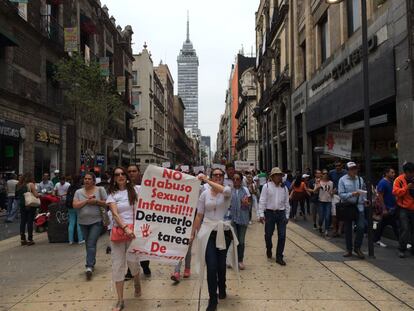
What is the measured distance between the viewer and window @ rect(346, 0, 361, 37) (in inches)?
672

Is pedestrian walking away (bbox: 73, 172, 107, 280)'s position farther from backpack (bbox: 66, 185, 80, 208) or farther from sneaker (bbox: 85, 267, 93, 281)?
backpack (bbox: 66, 185, 80, 208)

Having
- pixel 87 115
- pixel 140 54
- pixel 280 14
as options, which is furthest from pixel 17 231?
pixel 140 54

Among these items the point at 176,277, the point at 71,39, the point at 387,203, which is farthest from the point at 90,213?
the point at 71,39

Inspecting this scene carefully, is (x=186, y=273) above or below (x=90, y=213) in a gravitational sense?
below

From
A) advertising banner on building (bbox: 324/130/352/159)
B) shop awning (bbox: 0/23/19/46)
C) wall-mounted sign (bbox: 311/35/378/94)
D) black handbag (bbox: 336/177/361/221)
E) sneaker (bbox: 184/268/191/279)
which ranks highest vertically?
shop awning (bbox: 0/23/19/46)

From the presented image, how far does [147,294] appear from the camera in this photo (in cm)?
599

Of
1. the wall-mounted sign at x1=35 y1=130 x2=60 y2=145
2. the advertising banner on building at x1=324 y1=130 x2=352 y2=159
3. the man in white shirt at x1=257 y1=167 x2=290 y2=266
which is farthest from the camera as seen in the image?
the wall-mounted sign at x1=35 y1=130 x2=60 y2=145

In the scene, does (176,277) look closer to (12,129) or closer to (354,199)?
(354,199)

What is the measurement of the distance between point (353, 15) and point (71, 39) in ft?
54.0

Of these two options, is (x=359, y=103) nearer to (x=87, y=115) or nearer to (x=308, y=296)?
(x=308, y=296)

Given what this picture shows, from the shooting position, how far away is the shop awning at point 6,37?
63.5 feet

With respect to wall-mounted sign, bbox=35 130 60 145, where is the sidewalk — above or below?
below

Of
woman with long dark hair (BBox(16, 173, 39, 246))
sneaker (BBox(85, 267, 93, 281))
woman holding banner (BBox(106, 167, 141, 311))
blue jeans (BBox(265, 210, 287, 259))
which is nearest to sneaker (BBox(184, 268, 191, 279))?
woman holding banner (BBox(106, 167, 141, 311))

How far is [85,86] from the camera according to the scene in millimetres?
23359
